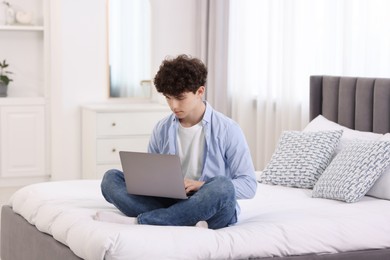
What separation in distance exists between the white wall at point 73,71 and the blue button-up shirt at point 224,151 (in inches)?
103

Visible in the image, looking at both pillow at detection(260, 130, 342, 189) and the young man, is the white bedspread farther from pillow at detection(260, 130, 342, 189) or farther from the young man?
pillow at detection(260, 130, 342, 189)

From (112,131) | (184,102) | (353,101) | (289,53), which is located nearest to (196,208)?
(184,102)

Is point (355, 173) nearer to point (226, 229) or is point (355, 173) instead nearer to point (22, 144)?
point (226, 229)

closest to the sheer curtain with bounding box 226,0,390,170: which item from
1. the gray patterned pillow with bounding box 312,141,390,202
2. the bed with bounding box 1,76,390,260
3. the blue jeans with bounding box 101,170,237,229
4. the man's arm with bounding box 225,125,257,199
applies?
the bed with bounding box 1,76,390,260

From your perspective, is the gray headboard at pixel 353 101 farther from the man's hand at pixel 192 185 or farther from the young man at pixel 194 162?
the man's hand at pixel 192 185

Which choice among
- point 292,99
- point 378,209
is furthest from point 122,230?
point 292,99

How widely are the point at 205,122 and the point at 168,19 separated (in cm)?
Answer: 291

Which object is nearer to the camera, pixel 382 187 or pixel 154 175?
pixel 154 175

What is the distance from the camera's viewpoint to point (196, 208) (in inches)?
110

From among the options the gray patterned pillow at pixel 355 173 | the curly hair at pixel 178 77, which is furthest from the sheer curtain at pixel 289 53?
the curly hair at pixel 178 77

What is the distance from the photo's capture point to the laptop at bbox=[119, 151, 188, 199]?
2.79m

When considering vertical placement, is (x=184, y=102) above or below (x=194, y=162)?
above

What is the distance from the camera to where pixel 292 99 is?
502cm

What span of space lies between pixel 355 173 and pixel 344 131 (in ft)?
1.91
